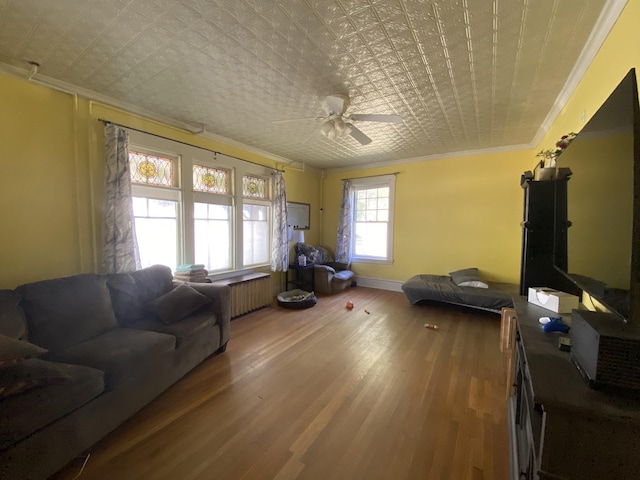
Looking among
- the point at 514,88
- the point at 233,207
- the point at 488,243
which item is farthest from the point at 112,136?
the point at 488,243

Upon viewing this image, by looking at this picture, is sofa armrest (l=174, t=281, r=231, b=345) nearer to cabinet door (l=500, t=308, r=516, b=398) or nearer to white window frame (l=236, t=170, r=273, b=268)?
white window frame (l=236, t=170, r=273, b=268)

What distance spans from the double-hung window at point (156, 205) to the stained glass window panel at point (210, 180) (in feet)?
0.97

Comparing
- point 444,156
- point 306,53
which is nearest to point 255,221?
point 306,53

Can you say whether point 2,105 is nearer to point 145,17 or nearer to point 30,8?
point 30,8

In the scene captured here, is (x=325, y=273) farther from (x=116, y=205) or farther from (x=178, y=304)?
(x=116, y=205)

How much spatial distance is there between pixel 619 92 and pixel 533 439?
141 centimetres

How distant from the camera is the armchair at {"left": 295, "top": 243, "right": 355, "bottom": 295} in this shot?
5109mm

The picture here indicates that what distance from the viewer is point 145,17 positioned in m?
1.63

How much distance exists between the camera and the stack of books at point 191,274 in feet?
10.4

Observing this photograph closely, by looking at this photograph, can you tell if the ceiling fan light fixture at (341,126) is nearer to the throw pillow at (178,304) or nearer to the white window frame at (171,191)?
the white window frame at (171,191)

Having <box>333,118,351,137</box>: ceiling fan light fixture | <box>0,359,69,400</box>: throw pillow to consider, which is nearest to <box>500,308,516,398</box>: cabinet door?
<box>333,118,351,137</box>: ceiling fan light fixture

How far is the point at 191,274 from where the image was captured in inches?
126

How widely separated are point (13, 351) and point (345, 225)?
4910mm

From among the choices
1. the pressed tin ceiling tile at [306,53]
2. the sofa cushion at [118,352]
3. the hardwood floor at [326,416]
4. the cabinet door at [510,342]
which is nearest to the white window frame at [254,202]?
the pressed tin ceiling tile at [306,53]
